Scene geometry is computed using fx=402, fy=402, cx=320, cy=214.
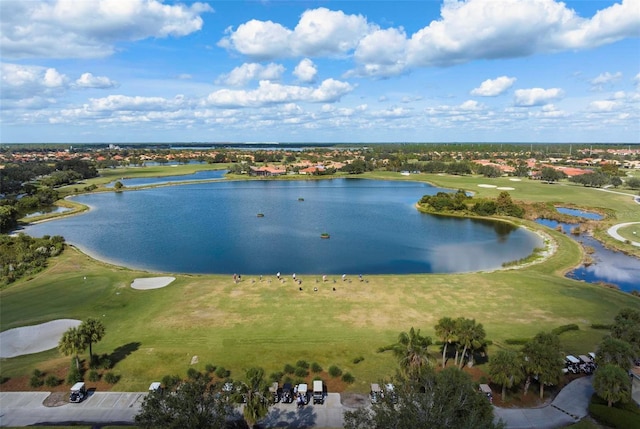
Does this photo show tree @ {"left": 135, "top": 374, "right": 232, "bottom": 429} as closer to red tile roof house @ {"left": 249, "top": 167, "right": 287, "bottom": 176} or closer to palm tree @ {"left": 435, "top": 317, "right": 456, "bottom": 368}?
palm tree @ {"left": 435, "top": 317, "right": 456, "bottom": 368}

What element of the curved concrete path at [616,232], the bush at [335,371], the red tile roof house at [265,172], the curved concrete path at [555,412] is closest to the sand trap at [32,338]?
the bush at [335,371]

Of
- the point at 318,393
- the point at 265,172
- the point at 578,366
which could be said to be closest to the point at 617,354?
the point at 578,366

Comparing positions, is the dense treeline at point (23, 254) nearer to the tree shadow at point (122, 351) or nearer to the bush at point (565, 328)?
the tree shadow at point (122, 351)

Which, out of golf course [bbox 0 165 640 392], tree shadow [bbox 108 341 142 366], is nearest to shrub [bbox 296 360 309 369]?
golf course [bbox 0 165 640 392]

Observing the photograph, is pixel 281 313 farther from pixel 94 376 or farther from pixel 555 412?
pixel 555 412

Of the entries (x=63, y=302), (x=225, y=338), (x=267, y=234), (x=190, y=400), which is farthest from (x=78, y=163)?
(x=190, y=400)
